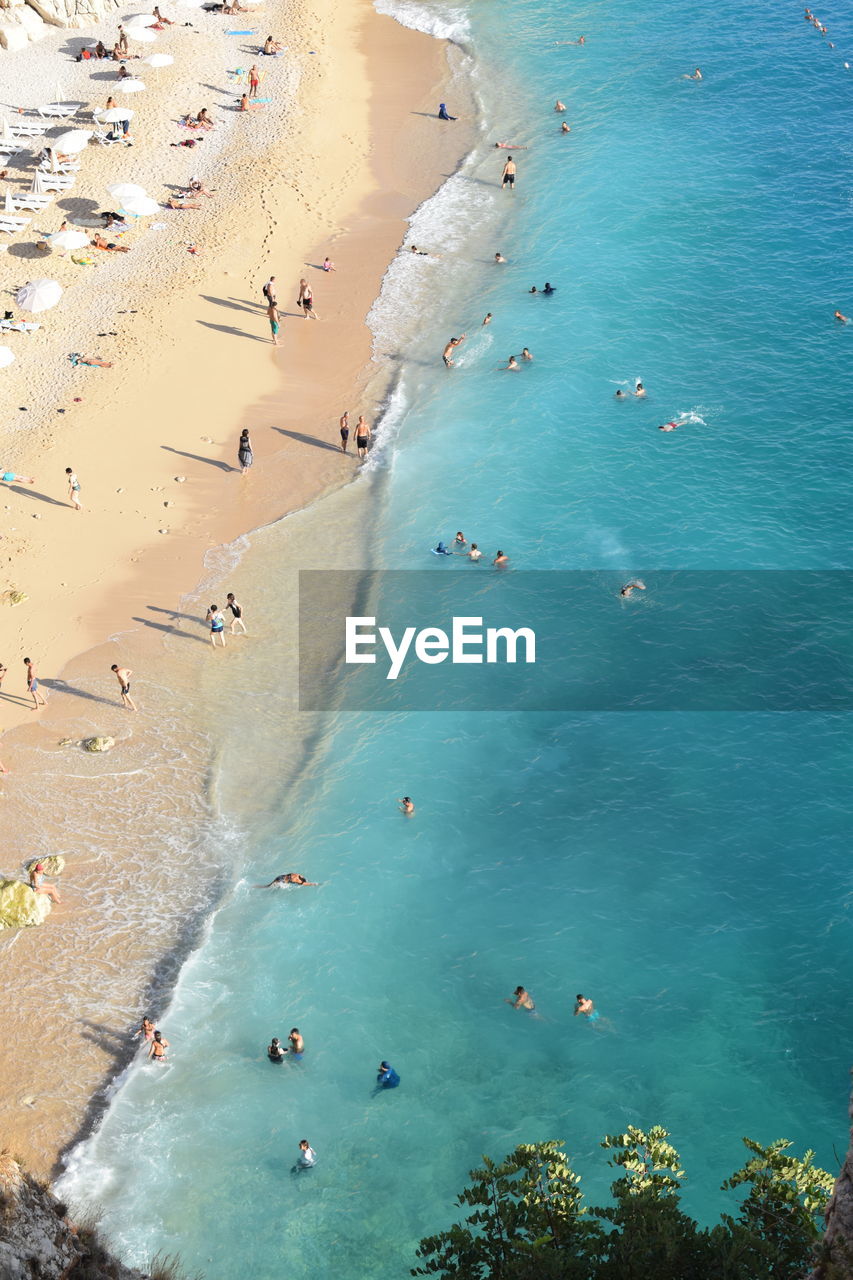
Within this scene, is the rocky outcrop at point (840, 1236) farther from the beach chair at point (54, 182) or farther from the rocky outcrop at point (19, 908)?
the beach chair at point (54, 182)

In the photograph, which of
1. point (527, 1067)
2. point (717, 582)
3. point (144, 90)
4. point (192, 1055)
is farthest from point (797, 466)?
point (144, 90)

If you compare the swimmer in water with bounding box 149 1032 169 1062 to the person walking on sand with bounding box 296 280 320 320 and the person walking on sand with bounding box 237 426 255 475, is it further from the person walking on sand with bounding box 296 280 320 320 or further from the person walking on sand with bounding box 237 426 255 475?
the person walking on sand with bounding box 296 280 320 320

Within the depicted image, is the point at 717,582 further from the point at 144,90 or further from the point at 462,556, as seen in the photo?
the point at 144,90

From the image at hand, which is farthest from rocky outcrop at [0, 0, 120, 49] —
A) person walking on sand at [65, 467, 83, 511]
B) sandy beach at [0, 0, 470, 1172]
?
person walking on sand at [65, 467, 83, 511]

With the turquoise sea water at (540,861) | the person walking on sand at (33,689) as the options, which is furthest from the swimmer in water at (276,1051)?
the person walking on sand at (33,689)

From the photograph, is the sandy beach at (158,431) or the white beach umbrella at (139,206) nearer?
the sandy beach at (158,431)

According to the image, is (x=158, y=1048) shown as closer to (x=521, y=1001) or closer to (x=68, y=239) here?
(x=521, y=1001)
